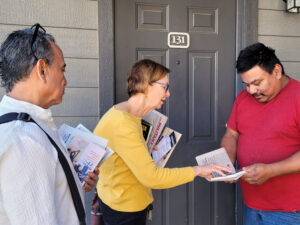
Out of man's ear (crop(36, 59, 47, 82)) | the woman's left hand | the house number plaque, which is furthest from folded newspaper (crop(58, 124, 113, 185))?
the house number plaque

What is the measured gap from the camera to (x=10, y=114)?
2.45ft

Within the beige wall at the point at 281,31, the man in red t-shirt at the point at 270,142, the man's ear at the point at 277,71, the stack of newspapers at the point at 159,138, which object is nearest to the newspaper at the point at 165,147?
the stack of newspapers at the point at 159,138

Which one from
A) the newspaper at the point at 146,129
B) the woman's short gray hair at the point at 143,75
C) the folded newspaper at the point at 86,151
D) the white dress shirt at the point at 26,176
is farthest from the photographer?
the newspaper at the point at 146,129

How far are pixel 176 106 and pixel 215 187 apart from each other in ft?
2.91

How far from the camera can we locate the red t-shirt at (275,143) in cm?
153

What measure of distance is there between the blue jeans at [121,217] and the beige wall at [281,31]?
6.33ft

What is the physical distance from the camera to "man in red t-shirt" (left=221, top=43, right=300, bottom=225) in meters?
1.50

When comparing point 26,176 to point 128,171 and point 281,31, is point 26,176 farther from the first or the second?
point 281,31

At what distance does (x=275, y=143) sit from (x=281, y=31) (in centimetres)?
144

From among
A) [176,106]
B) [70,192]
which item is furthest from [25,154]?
[176,106]

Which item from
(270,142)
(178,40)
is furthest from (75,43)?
(270,142)

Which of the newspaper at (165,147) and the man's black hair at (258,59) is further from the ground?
the man's black hair at (258,59)

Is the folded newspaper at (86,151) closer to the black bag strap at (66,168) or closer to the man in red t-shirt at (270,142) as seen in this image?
the black bag strap at (66,168)

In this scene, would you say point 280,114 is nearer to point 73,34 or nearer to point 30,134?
point 30,134
